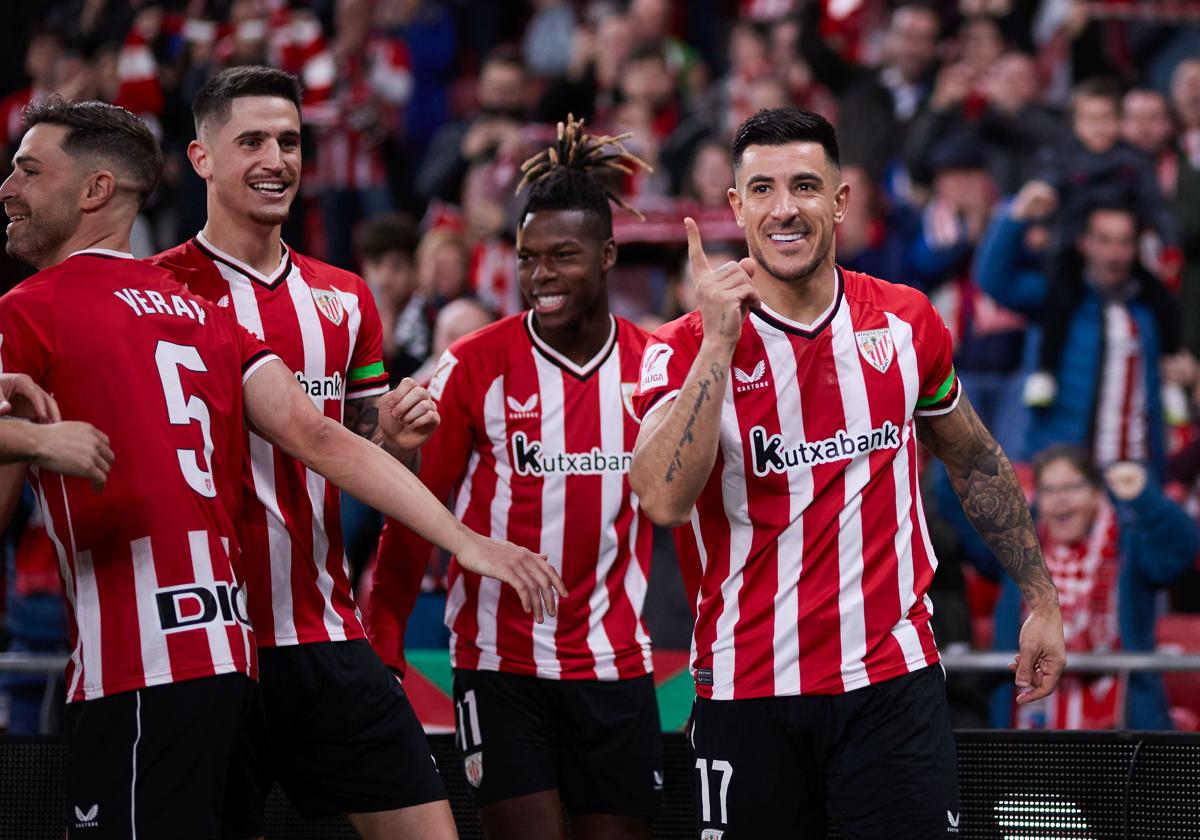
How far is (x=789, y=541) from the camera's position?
4.11m

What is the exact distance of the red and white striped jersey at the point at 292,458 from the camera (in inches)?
173

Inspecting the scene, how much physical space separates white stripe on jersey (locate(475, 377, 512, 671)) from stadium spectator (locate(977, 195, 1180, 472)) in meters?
4.10

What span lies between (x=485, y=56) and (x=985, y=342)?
5693mm

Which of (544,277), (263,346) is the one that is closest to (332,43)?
(544,277)

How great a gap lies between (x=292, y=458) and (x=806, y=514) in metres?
1.43

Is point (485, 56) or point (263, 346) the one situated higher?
point (485, 56)

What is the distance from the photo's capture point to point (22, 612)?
26.6 feet

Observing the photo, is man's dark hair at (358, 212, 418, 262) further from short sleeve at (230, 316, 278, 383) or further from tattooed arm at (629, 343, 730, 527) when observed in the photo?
tattooed arm at (629, 343, 730, 527)

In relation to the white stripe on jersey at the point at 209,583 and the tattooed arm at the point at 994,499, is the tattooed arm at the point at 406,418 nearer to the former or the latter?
the white stripe on jersey at the point at 209,583

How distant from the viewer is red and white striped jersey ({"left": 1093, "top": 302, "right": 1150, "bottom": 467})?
8250 millimetres

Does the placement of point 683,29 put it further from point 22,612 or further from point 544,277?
point 544,277

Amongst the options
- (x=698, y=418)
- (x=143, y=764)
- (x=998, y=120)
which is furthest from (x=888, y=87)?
(x=143, y=764)

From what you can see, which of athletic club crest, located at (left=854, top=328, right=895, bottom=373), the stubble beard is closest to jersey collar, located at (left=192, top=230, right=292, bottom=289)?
the stubble beard

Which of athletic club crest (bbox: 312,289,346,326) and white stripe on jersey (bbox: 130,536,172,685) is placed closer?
white stripe on jersey (bbox: 130,536,172,685)
